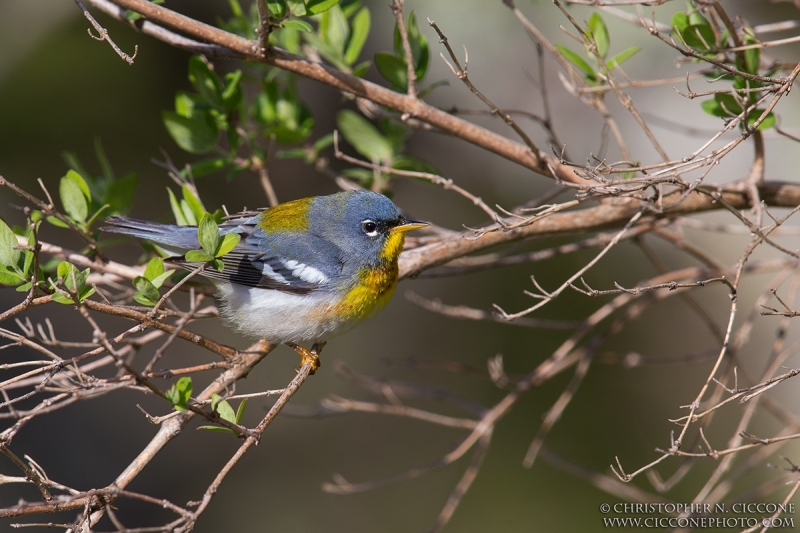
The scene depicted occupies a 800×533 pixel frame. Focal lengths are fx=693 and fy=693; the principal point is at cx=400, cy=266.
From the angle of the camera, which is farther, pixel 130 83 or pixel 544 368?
pixel 130 83

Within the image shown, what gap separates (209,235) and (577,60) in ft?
5.22

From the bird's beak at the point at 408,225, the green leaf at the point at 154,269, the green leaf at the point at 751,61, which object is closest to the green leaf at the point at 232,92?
the bird's beak at the point at 408,225

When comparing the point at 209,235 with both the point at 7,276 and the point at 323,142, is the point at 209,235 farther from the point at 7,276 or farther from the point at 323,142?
the point at 323,142

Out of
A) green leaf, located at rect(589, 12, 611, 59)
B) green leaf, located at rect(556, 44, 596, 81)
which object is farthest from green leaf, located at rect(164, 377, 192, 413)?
green leaf, located at rect(589, 12, 611, 59)

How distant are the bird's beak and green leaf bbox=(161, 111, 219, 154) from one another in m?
0.94

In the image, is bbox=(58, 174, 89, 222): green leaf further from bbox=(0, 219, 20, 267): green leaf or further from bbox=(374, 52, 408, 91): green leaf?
bbox=(374, 52, 408, 91): green leaf

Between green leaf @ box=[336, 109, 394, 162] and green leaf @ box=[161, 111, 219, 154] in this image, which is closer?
green leaf @ box=[161, 111, 219, 154]

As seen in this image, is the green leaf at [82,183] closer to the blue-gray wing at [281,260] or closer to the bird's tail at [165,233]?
the bird's tail at [165,233]

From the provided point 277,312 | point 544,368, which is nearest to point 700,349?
point 544,368

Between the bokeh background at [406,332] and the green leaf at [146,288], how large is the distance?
351 centimetres

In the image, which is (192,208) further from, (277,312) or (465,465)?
(465,465)

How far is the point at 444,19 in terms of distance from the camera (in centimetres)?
572

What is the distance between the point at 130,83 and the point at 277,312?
360cm

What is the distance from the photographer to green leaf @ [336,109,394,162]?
3363 mm
